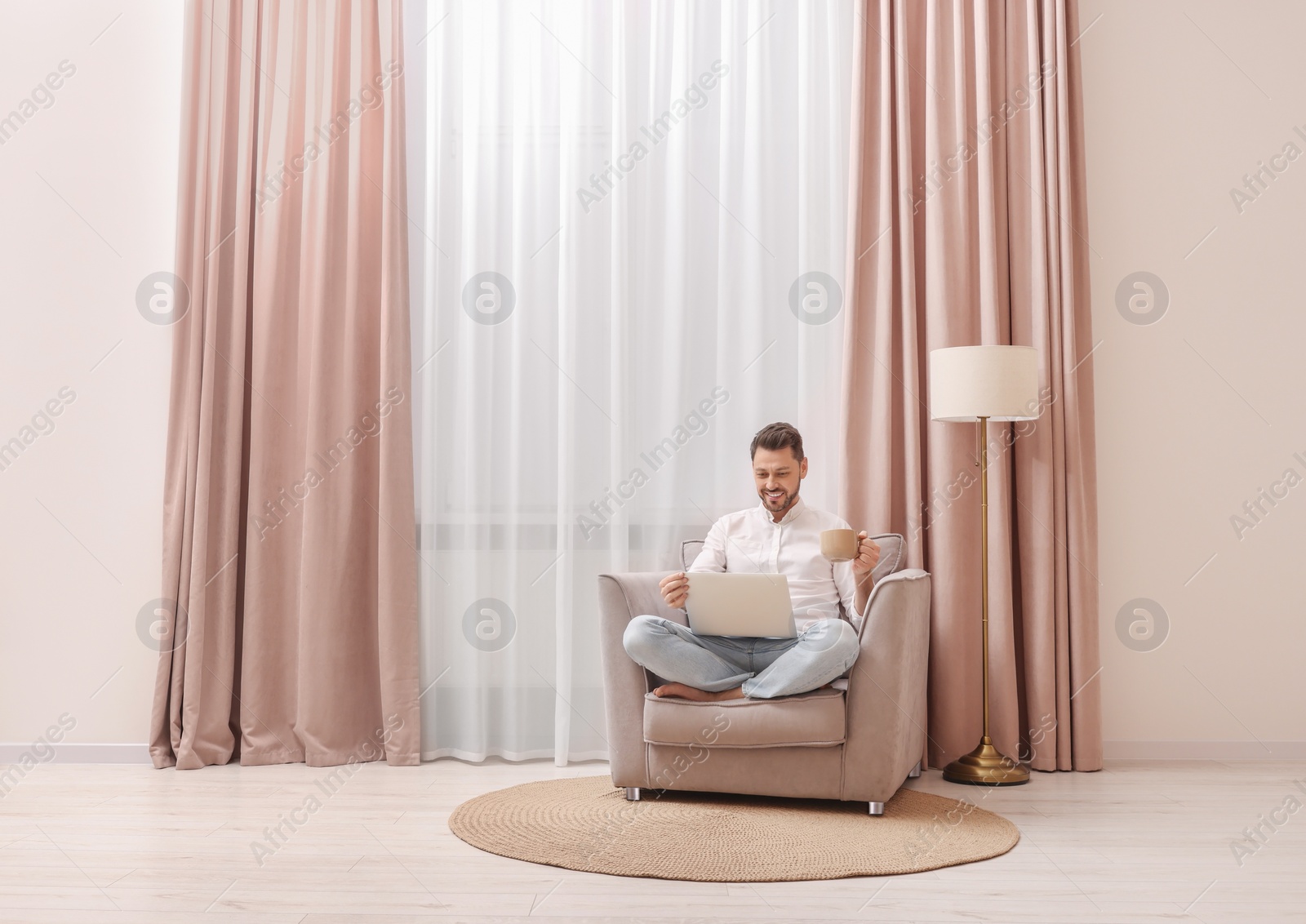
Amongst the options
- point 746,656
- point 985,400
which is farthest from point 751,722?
point 985,400

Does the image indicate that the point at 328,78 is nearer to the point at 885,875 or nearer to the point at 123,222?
the point at 123,222

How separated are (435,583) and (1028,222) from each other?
238cm

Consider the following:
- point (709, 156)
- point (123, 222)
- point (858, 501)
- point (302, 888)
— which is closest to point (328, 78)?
point (123, 222)

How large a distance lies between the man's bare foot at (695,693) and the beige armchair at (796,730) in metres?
0.02

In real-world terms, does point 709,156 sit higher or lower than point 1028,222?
higher

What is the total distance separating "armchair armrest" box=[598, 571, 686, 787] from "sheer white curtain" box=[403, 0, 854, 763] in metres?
0.54

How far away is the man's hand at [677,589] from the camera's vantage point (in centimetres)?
285

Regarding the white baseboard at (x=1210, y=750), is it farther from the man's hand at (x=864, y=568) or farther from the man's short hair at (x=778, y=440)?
the man's short hair at (x=778, y=440)

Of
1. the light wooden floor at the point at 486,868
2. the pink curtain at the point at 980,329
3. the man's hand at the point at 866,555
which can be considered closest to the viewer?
the light wooden floor at the point at 486,868

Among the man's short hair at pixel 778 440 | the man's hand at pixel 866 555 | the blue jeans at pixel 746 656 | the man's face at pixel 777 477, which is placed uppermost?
the man's short hair at pixel 778 440

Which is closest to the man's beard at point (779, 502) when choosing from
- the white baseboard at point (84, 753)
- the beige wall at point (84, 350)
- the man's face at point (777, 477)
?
the man's face at point (777, 477)

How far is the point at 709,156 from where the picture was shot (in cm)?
350

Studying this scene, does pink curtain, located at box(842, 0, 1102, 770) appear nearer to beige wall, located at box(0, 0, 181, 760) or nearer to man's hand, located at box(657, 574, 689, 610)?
man's hand, located at box(657, 574, 689, 610)

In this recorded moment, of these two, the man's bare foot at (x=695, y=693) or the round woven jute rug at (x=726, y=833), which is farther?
the man's bare foot at (x=695, y=693)
